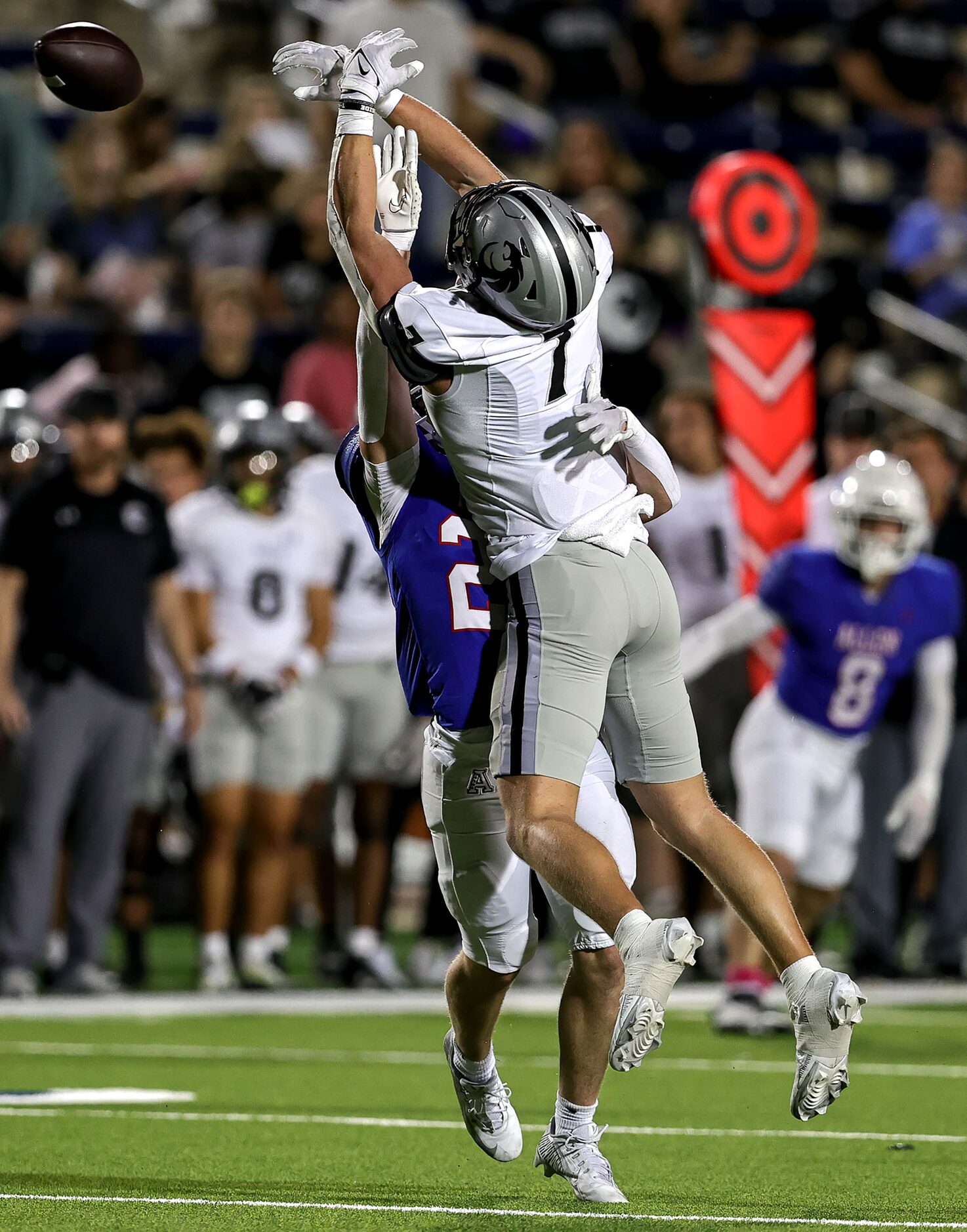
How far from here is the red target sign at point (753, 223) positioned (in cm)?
980

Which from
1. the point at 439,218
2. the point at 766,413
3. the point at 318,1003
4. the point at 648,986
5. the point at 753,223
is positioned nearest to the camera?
the point at 648,986

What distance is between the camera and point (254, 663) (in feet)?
28.5

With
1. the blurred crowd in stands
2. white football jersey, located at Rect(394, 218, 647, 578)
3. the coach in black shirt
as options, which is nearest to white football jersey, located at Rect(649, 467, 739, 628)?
the blurred crowd in stands

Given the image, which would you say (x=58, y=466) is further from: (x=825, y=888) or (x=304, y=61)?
(x=304, y=61)

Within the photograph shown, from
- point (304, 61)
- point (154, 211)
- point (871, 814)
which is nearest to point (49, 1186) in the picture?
point (304, 61)

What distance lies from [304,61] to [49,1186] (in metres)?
2.35

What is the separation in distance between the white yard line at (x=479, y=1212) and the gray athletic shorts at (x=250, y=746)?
14.2ft

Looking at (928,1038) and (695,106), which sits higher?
(695,106)

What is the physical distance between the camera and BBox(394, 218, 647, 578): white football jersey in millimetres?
4195

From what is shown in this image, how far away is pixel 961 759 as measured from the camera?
9.30 metres

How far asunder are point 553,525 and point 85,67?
1593 mm

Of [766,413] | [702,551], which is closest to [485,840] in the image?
[702,551]

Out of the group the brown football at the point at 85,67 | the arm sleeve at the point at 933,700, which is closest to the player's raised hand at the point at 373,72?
the brown football at the point at 85,67

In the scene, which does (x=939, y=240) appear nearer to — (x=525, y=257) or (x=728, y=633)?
(x=728, y=633)
